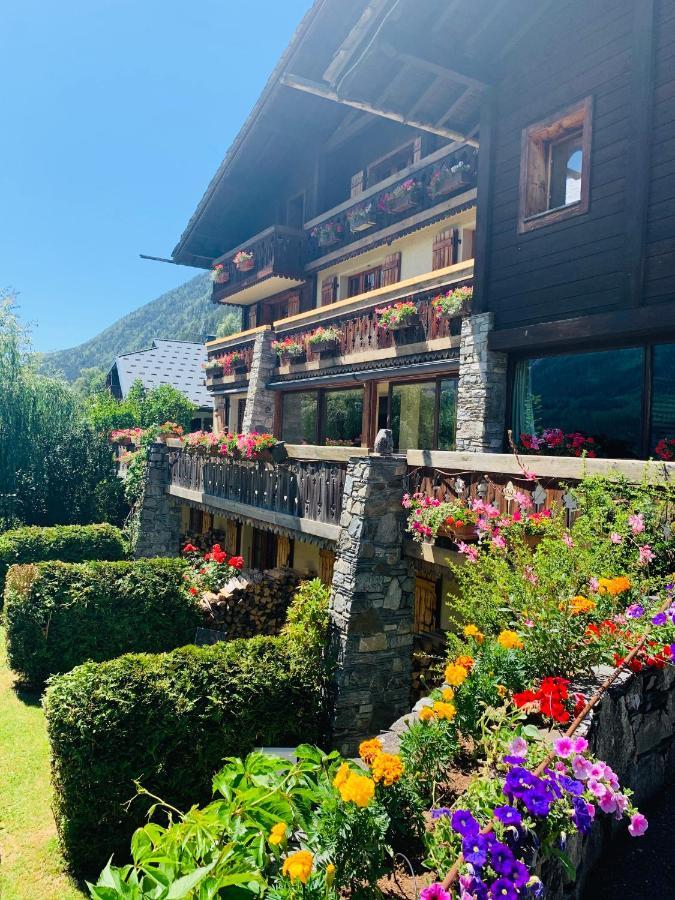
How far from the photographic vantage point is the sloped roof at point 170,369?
36.5 metres

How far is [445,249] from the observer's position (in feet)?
48.5

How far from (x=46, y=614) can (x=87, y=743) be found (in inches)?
235

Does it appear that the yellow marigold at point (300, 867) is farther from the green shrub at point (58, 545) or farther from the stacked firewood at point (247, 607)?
the green shrub at point (58, 545)

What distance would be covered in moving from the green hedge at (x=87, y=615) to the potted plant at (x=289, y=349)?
8419 mm

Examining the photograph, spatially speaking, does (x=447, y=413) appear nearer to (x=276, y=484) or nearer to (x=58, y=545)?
(x=276, y=484)

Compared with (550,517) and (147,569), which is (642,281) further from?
(147,569)

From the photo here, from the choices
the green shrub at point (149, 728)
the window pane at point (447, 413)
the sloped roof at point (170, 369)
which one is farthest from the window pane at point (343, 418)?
the sloped roof at point (170, 369)

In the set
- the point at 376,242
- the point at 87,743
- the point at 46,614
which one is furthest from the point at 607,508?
the point at 376,242

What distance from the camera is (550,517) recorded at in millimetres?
6309

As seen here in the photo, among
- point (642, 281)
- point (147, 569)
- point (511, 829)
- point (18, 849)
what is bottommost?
point (18, 849)

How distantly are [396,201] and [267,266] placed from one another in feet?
21.6

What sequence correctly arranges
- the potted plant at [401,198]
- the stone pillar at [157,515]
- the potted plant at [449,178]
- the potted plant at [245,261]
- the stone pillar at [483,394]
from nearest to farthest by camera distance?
the stone pillar at [483,394], the potted plant at [449,178], the potted plant at [401,198], the stone pillar at [157,515], the potted plant at [245,261]

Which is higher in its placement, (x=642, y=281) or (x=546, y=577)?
(x=642, y=281)

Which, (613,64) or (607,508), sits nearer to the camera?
(607,508)
